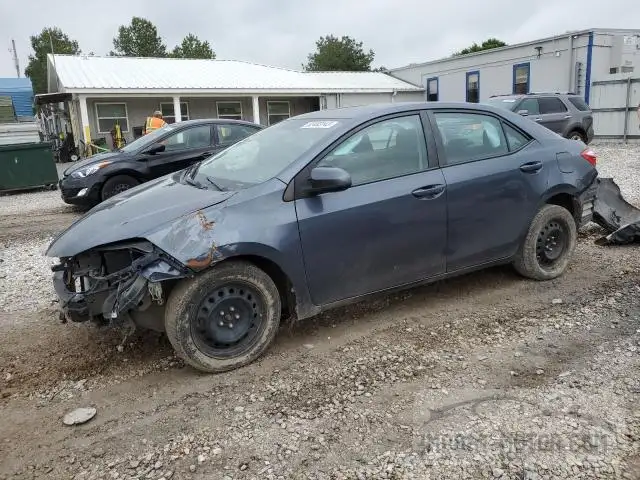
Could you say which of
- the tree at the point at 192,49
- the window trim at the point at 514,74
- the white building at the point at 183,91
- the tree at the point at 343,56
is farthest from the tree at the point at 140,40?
the window trim at the point at 514,74

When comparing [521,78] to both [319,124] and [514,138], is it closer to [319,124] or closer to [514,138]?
[514,138]

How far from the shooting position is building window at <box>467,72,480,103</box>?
2530cm

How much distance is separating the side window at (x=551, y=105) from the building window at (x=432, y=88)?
1379cm

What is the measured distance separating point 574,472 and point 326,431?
3.88ft

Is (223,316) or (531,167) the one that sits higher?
(531,167)

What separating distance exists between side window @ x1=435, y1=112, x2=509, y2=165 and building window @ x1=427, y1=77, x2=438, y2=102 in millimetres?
24649

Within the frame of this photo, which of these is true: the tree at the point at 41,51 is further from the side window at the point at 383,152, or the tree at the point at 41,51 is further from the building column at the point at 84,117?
the side window at the point at 383,152

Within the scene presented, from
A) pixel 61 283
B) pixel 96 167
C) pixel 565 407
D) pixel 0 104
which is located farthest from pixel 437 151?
pixel 0 104

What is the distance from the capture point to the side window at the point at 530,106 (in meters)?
14.1

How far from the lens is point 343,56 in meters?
51.6

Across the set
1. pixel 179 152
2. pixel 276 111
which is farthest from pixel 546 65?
pixel 179 152

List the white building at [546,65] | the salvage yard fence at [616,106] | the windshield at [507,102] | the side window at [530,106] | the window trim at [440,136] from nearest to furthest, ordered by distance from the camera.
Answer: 1. the window trim at [440,136]
2. the windshield at [507,102]
3. the side window at [530,106]
4. the salvage yard fence at [616,106]
5. the white building at [546,65]

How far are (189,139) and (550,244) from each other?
6.34 meters

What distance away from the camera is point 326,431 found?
279 centimetres
